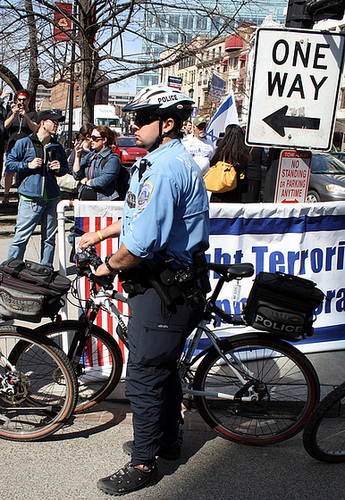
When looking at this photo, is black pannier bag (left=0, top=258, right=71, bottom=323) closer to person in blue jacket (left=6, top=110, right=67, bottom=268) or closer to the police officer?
the police officer

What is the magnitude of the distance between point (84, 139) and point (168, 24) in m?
3.33

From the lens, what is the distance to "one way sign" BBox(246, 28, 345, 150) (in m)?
4.10

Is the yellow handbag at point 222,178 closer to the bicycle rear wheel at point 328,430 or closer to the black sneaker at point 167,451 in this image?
the bicycle rear wheel at point 328,430

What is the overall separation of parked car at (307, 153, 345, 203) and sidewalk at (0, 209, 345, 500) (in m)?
10.6

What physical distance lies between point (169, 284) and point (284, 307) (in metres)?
0.79

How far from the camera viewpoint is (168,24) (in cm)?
1001

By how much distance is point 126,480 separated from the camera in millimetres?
2648

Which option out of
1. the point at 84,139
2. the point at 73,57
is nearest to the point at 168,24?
the point at 73,57

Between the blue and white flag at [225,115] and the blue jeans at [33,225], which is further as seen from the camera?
the blue and white flag at [225,115]

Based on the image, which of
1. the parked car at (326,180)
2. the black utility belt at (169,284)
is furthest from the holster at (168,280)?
the parked car at (326,180)

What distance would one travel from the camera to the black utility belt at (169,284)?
8.27 ft

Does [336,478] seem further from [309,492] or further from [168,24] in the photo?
[168,24]

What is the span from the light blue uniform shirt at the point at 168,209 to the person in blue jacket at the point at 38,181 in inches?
125

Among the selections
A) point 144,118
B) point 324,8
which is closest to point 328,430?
point 144,118
